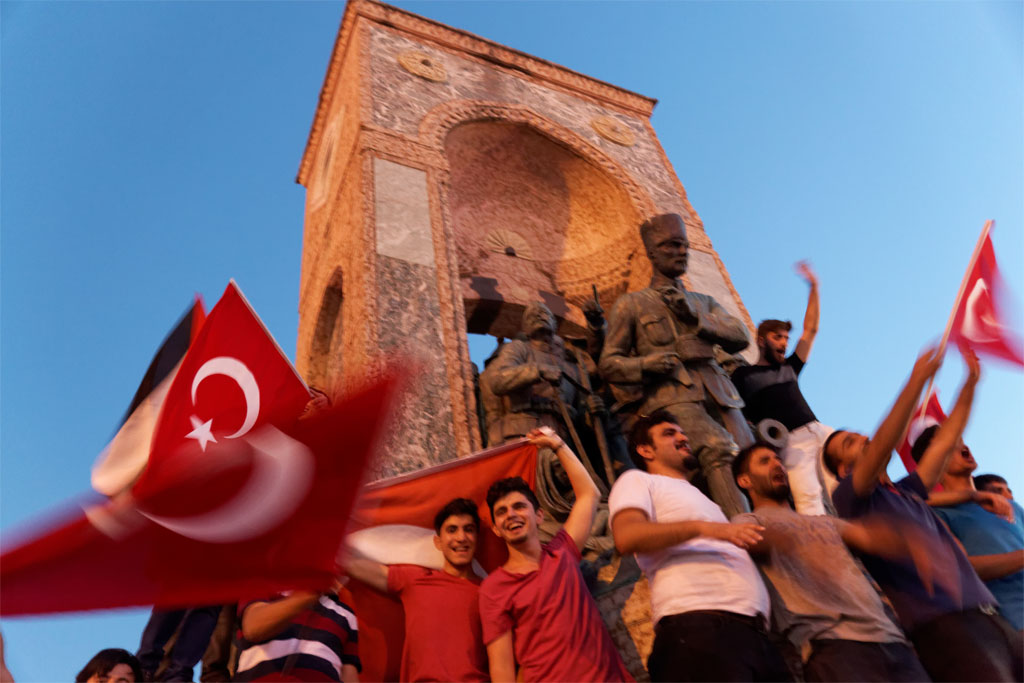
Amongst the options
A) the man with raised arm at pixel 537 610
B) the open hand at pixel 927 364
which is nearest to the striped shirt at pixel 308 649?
the man with raised arm at pixel 537 610

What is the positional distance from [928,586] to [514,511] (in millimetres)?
1470

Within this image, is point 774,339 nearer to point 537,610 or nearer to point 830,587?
point 830,587

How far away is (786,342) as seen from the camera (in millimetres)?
5414

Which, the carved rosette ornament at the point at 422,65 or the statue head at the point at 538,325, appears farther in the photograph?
the carved rosette ornament at the point at 422,65

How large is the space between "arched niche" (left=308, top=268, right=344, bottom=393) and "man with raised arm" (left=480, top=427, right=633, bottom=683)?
5.54 metres

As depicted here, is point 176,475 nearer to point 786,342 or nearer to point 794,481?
point 794,481

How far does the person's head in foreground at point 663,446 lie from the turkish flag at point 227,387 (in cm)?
140

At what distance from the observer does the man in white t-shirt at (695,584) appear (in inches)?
96.3

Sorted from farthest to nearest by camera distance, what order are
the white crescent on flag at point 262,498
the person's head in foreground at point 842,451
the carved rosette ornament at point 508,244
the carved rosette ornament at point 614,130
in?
the carved rosette ornament at point 614,130 → the carved rosette ornament at point 508,244 → the person's head in foreground at point 842,451 → the white crescent on flag at point 262,498

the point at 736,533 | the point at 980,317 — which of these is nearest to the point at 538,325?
Answer: the point at 980,317

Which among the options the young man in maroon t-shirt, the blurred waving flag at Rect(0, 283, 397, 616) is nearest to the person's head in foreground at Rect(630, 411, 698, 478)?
the young man in maroon t-shirt

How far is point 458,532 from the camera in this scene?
3.18 meters

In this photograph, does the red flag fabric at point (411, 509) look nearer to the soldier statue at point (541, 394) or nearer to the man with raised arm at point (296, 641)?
the man with raised arm at point (296, 641)

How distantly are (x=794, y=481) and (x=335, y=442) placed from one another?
8.20 ft
